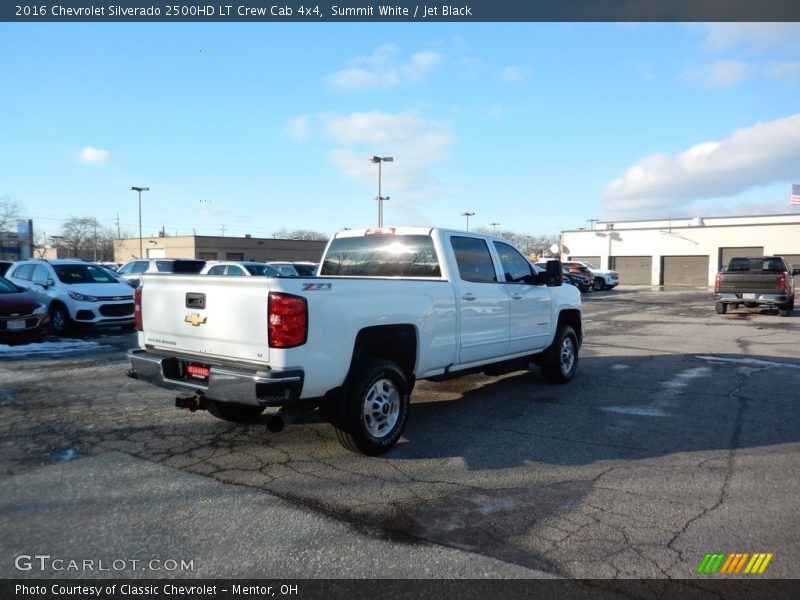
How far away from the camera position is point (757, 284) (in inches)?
740

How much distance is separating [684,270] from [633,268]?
14.8ft

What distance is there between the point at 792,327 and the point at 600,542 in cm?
1569

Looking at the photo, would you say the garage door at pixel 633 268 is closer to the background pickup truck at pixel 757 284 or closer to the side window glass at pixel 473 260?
the background pickup truck at pixel 757 284

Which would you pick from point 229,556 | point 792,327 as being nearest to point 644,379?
point 229,556

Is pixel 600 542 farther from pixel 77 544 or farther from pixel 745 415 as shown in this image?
pixel 745 415

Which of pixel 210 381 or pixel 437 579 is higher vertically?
pixel 210 381

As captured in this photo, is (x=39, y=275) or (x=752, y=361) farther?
(x=39, y=275)

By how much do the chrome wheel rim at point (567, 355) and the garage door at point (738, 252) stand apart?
151ft

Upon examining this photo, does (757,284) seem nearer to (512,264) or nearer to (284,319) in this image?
(512,264)

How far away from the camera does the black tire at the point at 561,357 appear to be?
306 inches

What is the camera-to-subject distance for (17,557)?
127 inches

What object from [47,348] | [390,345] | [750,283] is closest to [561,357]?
[390,345]

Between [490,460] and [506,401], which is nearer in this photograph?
[490,460]

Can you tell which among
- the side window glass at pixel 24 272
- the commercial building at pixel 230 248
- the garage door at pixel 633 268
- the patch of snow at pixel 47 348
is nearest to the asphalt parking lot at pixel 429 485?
the patch of snow at pixel 47 348
